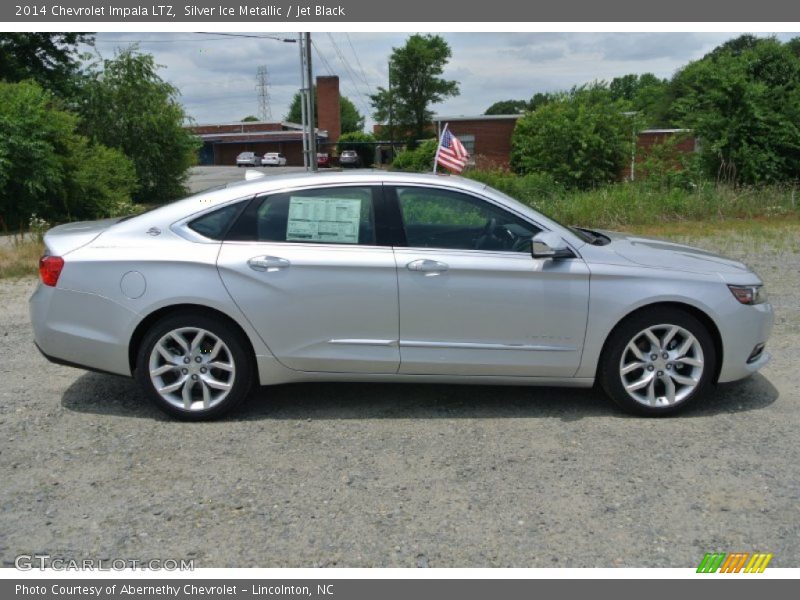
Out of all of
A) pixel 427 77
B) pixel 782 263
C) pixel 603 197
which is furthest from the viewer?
pixel 427 77

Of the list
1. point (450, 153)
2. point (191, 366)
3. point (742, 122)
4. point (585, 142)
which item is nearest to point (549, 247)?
point (191, 366)

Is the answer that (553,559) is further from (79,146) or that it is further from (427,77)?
(427,77)

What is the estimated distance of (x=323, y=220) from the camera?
16.2 feet

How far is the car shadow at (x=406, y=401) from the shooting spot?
5.08 meters

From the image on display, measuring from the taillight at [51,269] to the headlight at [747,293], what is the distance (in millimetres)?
4368

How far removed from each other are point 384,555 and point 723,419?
2.75 metres

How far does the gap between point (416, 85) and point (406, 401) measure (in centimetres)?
6193

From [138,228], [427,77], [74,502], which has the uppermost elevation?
[427,77]

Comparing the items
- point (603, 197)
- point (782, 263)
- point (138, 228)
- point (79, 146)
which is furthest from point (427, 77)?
point (138, 228)

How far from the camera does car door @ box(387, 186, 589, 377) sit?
4797 mm

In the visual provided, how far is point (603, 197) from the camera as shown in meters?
16.0

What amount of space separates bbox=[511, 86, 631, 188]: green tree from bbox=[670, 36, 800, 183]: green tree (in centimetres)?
→ 546

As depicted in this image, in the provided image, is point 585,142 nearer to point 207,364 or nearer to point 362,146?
point 207,364

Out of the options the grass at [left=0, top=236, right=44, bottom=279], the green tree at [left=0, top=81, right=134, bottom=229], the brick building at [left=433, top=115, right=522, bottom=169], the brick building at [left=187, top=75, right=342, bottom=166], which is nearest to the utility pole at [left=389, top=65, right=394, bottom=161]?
the brick building at [left=187, top=75, right=342, bottom=166]
